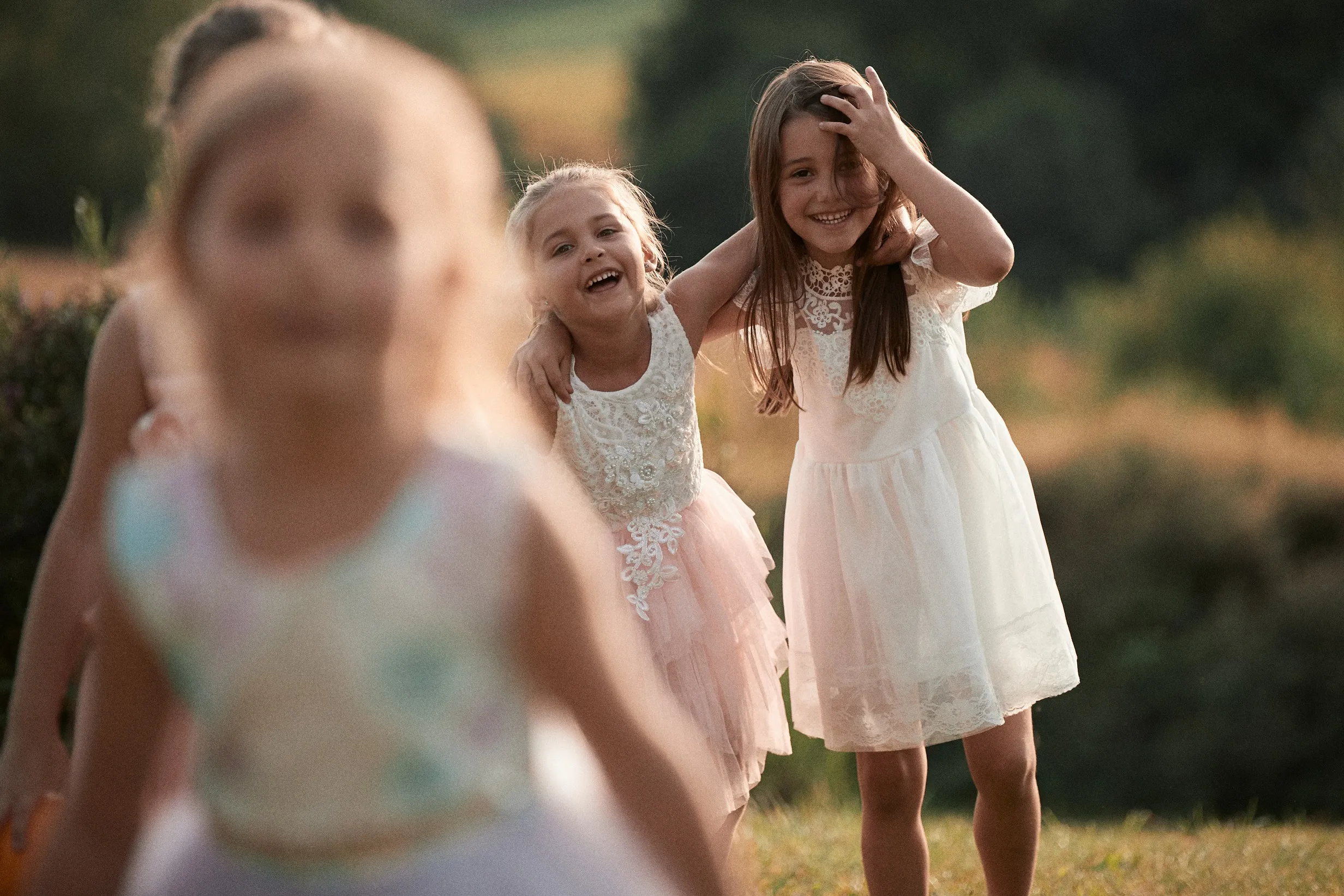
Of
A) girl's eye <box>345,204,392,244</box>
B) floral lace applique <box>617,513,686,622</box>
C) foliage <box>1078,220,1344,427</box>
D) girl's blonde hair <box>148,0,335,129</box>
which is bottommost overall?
foliage <box>1078,220,1344,427</box>

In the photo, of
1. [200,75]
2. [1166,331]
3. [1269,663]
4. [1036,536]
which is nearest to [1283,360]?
[1166,331]

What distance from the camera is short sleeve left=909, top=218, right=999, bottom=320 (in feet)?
9.83

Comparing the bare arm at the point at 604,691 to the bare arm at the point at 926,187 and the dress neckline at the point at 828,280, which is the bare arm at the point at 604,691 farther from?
the dress neckline at the point at 828,280

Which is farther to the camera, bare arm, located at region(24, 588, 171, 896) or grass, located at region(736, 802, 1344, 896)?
grass, located at region(736, 802, 1344, 896)

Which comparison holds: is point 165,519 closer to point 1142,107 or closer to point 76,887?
point 76,887

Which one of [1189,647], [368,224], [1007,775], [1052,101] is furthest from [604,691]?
[1052,101]

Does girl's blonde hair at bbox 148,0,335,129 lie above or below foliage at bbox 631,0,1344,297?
below

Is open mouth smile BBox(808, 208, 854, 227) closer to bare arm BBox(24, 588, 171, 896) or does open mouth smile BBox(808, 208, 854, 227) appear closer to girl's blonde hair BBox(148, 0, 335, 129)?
girl's blonde hair BBox(148, 0, 335, 129)

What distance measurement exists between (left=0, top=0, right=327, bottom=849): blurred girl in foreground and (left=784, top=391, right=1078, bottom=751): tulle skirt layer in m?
1.60

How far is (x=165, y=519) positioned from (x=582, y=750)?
38 centimetres

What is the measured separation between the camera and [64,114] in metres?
22.1

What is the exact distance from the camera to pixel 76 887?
3.42 ft

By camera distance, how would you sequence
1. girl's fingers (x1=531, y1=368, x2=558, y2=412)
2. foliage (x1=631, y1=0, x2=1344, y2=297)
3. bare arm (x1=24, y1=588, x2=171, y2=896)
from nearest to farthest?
bare arm (x1=24, y1=588, x2=171, y2=896) → girl's fingers (x1=531, y1=368, x2=558, y2=412) → foliage (x1=631, y1=0, x2=1344, y2=297)

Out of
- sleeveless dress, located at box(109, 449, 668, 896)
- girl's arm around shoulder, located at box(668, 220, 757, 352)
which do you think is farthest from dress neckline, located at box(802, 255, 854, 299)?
sleeveless dress, located at box(109, 449, 668, 896)
